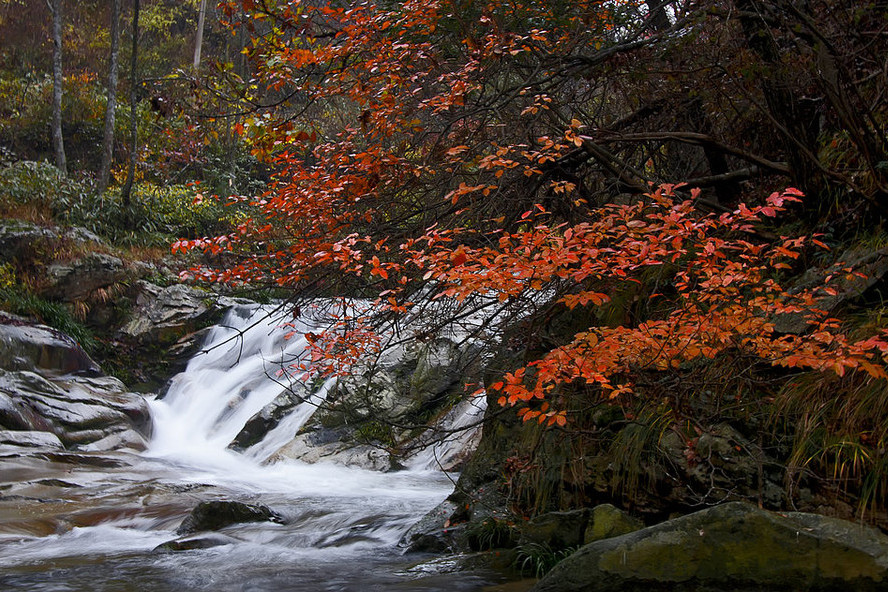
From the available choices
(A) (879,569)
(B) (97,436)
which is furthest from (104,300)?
(A) (879,569)

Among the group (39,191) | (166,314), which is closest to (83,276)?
(166,314)

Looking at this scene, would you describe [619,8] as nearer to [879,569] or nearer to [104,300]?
[879,569]

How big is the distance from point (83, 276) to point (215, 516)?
8.96 metres

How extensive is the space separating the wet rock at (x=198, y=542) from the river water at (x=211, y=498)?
0.19 feet

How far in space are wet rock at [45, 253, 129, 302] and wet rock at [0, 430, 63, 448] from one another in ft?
15.1

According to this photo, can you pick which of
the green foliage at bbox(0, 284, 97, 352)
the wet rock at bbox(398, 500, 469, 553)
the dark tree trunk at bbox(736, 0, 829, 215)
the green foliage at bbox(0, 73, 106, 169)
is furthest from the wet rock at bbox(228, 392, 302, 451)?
the green foliage at bbox(0, 73, 106, 169)

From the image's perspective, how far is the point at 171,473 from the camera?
938 cm

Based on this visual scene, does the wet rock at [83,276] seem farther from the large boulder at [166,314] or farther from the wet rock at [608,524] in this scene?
the wet rock at [608,524]

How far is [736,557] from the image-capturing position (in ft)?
11.3

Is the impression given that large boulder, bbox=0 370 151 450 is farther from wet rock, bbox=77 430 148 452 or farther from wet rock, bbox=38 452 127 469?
wet rock, bbox=38 452 127 469

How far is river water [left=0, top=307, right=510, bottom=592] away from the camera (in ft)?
16.8

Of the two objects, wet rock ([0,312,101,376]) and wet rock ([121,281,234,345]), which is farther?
wet rock ([121,281,234,345])

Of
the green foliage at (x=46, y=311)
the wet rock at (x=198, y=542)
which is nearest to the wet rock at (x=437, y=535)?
the wet rock at (x=198, y=542)

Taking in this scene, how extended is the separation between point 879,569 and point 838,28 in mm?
3365
